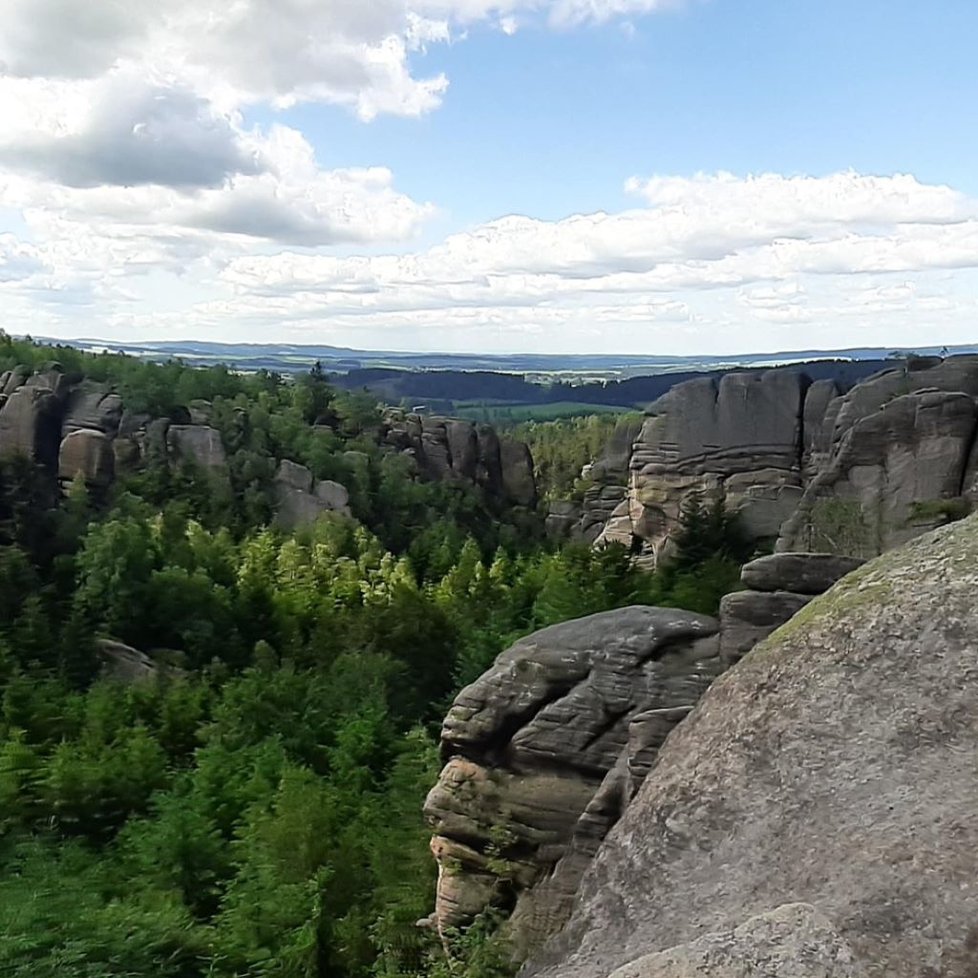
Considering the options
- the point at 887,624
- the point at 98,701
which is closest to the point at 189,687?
the point at 98,701

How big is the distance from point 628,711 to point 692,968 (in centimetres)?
551

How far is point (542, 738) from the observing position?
12.7 meters

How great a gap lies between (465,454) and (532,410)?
Answer: 336 feet

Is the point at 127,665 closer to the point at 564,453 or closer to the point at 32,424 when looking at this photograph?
the point at 32,424

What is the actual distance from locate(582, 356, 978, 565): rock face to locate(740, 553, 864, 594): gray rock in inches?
460

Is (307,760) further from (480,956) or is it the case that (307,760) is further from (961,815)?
(961,815)

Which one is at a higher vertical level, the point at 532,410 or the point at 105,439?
the point at 105,439

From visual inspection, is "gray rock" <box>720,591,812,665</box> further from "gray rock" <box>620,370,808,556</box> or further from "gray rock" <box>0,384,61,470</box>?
"gray rock" <box>0,384,61,470</box>

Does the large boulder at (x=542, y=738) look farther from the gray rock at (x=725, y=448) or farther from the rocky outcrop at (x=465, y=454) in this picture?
the rocky outcrop at (x=465, y=454)

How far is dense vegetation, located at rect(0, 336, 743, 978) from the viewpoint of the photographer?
14.7m

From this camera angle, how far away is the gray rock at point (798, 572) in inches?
494

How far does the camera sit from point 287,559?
150 ft

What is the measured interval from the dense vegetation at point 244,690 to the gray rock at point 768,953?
15.1ft

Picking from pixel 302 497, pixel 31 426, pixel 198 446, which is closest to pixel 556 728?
pixel 302 497
